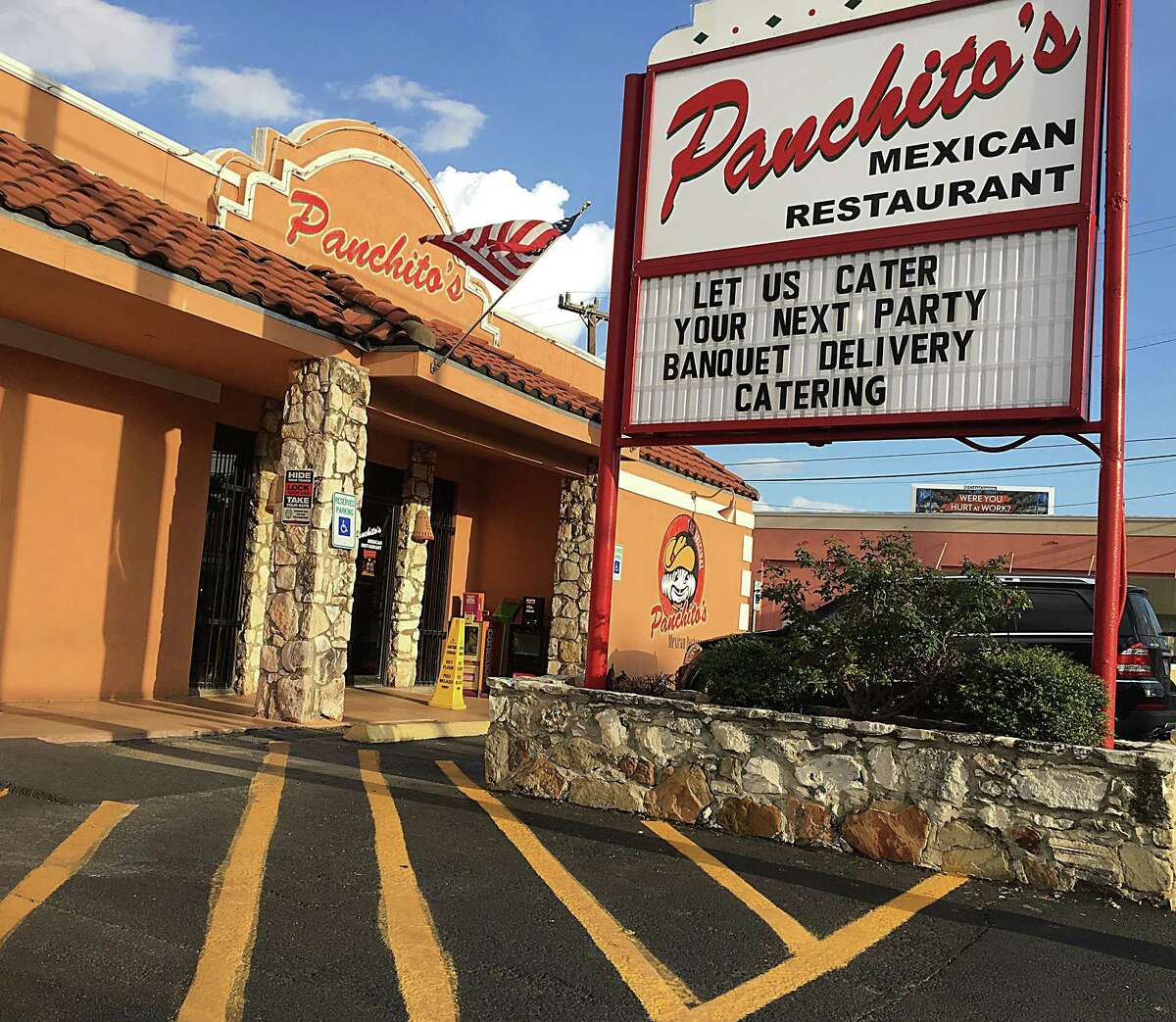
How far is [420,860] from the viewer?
223 inches

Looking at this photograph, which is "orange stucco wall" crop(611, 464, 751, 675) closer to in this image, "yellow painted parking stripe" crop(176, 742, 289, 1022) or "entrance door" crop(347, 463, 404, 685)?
"entrance door" crop(347, 463, 404, 685)

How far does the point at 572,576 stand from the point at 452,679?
132 inches

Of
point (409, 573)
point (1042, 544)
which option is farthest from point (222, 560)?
point (1042, 544)

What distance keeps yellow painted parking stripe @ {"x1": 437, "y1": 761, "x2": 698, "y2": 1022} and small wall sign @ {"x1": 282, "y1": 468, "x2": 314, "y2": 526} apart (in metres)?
4.57

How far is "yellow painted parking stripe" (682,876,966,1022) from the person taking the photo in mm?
3893

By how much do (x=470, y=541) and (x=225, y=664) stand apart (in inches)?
200

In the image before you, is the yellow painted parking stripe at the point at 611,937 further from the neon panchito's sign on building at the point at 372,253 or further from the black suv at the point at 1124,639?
the neon panchito's sign on building at the point at 372,253

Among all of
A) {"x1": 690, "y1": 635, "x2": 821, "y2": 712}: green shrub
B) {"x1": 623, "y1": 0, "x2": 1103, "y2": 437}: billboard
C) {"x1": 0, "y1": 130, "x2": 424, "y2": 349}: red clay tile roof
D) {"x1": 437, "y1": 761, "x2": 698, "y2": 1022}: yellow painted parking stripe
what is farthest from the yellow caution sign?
{"x1": 437, "y1": 761, "x2": 698, "y2": 1022}: yellow painted parking stripe

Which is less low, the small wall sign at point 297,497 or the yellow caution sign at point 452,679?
the small wall sign at point 297,497

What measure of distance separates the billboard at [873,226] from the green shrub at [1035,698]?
4.77 ft

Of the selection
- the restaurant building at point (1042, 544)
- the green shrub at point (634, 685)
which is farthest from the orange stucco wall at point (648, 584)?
the restaurant building at point (1042, 544)

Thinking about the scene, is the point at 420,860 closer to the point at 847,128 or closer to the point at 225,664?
the point at 847,128

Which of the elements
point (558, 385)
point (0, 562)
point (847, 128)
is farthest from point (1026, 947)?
point (558, 385)

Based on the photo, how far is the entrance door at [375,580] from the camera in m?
14.7
